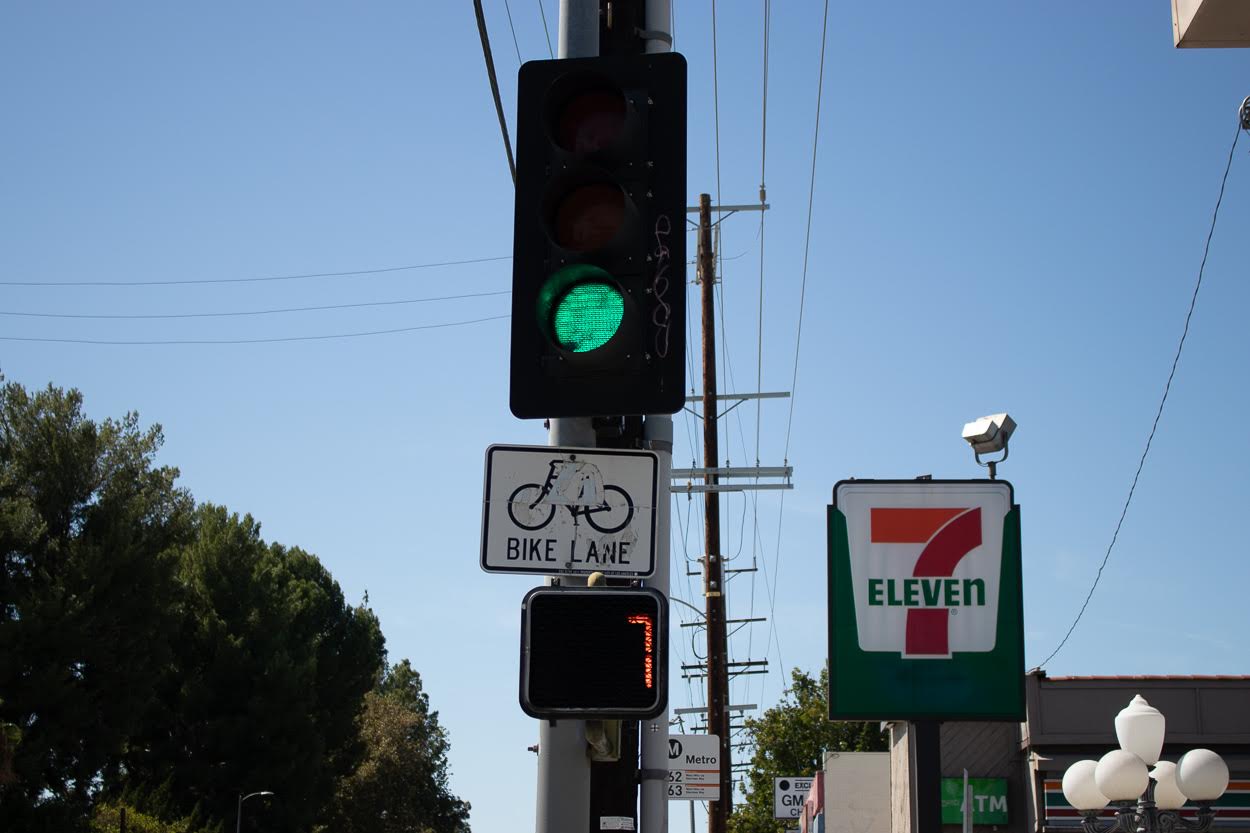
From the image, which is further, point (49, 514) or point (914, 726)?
point (49, 514)

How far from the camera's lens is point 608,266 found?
4664 millimetres

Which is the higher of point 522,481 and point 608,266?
point 608,266

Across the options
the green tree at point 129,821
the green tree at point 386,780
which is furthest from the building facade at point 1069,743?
the green tree at point 386,780

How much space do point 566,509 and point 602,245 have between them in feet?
2.86

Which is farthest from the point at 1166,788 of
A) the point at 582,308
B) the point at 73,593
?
the point at 73,593

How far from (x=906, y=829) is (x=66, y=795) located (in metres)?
22.3

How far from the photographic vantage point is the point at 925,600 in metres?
11.2

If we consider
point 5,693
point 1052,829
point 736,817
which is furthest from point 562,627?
point 736,817

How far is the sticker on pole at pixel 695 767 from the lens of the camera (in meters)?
17.7

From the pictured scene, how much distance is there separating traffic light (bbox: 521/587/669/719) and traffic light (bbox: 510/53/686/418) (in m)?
0.62

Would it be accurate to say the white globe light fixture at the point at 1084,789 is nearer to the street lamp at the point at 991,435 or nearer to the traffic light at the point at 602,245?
the street lamp at the point at 991,435

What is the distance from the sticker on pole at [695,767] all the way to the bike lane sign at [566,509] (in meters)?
13.0

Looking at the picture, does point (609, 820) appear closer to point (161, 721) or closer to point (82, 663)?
point (82, 663)

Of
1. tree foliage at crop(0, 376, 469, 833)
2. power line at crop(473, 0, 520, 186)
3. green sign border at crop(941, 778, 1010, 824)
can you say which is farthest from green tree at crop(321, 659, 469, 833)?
power line at crop(473, 0, 520, 186)
